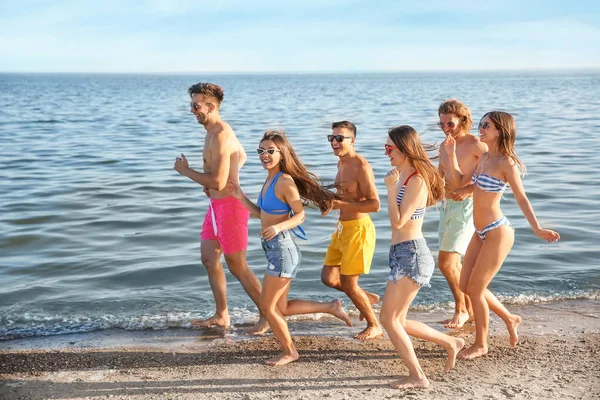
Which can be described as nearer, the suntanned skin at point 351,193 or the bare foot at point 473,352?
the bare foot at point 473,352

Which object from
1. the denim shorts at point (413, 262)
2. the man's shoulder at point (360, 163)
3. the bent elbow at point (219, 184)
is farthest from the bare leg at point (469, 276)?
the bent elbow at point (219, 184)

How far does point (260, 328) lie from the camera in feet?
21.5

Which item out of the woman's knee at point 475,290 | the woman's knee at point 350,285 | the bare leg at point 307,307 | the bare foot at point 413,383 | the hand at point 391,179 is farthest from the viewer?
the woman's knee at point 350,285

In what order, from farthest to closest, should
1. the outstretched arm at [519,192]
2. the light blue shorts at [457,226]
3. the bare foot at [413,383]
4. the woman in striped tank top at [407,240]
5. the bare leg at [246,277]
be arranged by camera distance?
the bare leg at [246,277] → the light blue shorts at [457,226] → the outstretched arm at [519,192] → the bare foot at [413,383] → the woman in striped tank top at [407,240]

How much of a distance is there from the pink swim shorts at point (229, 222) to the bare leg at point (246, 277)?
6cm

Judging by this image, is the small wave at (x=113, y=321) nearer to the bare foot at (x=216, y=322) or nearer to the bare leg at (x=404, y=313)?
the bare foot at (x=216, y=322)

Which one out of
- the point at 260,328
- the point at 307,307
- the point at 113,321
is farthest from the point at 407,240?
the point at 113,321

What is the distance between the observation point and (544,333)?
6512 mm

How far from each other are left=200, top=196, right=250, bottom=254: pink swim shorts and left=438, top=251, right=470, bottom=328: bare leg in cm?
168

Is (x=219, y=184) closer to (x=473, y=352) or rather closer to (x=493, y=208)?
(x=493, y=208)

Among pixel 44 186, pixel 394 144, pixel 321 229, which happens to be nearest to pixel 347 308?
pixel 394 144

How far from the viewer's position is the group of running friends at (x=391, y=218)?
5.10 metres

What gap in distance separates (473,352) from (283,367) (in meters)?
1.44

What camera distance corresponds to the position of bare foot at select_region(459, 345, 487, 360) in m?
5.75
